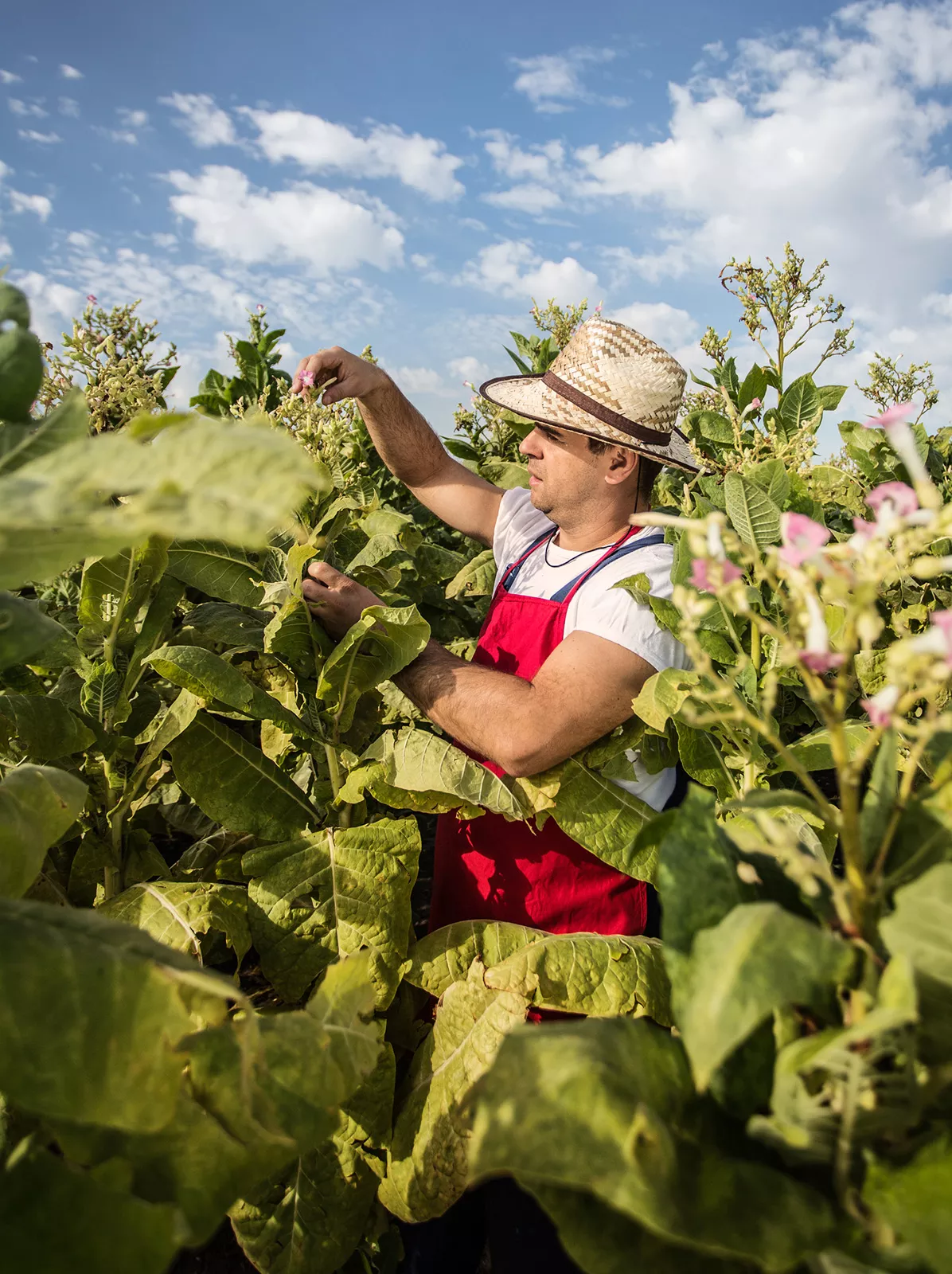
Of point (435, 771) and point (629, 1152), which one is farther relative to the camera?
point (435, 771)

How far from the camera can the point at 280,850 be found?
191 cm

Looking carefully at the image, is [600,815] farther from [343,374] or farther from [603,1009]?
[343,374]

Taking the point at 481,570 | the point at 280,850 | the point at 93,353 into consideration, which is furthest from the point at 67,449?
the point at 481,570

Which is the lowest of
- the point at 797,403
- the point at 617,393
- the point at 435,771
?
the point at 435,771

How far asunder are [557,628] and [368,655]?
25.1 inches

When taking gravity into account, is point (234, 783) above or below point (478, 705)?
below

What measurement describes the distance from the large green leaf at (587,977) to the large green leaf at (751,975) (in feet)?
3.85

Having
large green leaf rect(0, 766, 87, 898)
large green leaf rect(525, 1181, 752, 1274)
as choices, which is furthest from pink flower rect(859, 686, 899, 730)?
large green leaf rect(0, 766, 87, 898)

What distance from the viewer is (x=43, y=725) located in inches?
67.4

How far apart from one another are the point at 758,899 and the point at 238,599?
1646mm

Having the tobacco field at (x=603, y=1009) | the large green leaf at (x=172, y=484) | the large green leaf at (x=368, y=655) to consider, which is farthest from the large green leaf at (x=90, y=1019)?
the large green leaf at (x=368, y=655)

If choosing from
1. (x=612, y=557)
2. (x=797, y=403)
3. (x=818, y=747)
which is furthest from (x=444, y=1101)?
(x=797, y=403)

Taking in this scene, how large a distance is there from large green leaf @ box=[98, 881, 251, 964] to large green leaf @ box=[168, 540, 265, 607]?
2.28 ft

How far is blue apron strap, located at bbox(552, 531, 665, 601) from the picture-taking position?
2.37 meters
